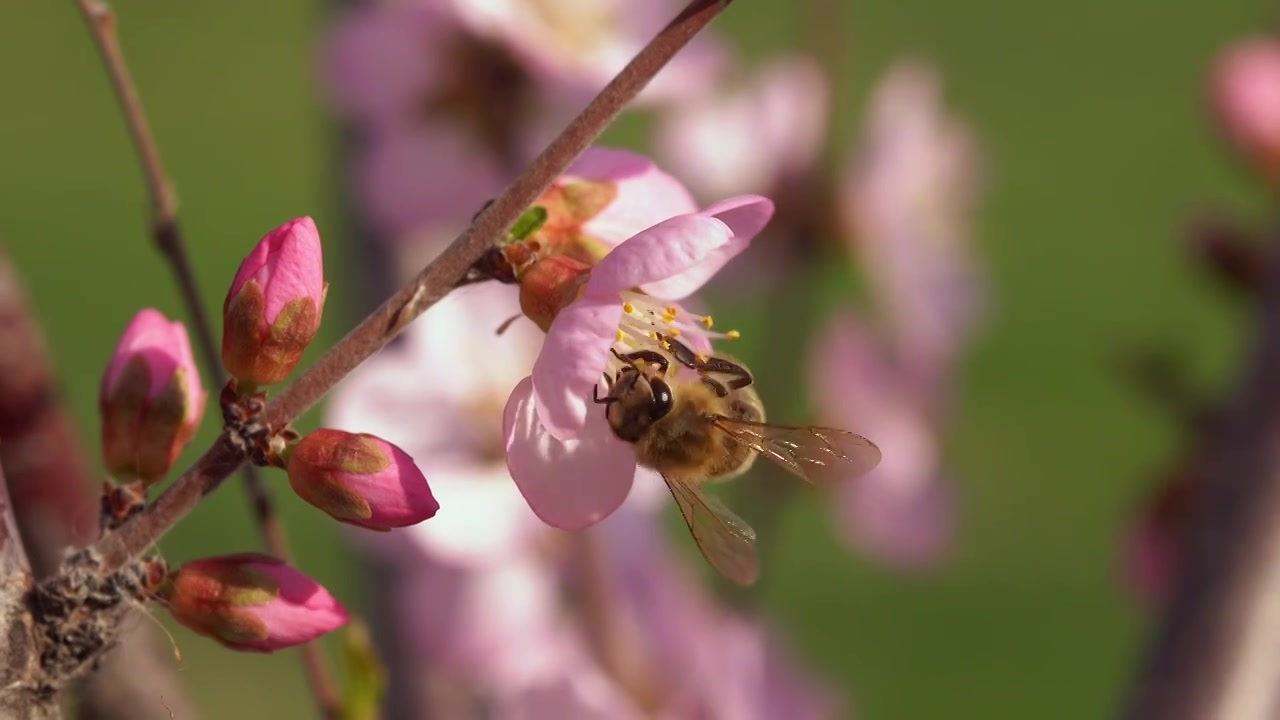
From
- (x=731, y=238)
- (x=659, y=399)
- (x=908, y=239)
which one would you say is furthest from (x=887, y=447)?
(x=731, y=238)

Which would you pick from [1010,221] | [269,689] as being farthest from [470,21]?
[1010,221]

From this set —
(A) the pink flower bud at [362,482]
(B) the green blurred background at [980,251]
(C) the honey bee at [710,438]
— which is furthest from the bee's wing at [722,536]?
(B) the green blurred background at [980,251]

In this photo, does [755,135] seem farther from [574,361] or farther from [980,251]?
[980,251]

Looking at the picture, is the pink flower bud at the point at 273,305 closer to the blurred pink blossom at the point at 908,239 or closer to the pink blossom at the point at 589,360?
the pink blossom at the point at 589,360

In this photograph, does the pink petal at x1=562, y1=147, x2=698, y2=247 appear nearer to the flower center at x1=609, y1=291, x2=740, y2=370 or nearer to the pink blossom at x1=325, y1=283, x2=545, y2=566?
the flower center at x1=609, y1=291, x2=740, y2=370

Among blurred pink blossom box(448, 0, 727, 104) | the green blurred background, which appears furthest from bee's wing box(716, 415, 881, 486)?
the green blurred background
